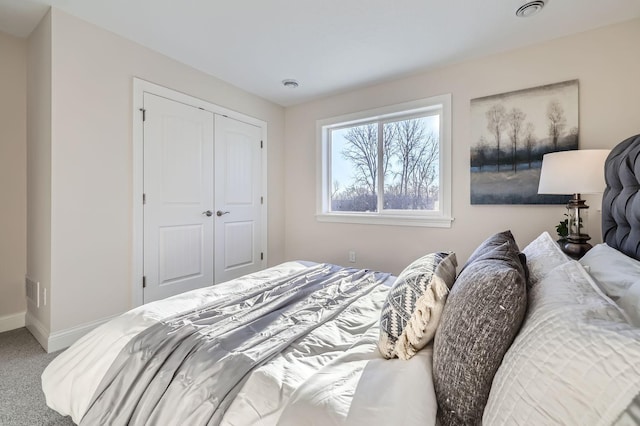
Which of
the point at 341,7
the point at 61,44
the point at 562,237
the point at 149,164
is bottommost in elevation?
the point at 562,237

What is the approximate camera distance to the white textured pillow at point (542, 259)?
1.03 m

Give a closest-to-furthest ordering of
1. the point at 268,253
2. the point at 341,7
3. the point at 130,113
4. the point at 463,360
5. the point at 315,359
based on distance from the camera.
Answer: the point at 463,360, the point at 315,359, the point at 341,7, the point at 130,113, the point at 268,253

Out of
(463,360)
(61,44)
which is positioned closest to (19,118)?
(61,44)

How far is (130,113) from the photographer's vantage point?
2.50 metres

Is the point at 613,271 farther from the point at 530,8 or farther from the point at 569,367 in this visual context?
the point at 530,8

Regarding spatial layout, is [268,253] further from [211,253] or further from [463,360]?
[463,360]

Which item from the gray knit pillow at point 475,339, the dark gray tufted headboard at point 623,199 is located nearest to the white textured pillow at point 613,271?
the dark gray tufted headboard at point 623,199

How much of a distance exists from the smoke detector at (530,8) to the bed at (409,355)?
127cm

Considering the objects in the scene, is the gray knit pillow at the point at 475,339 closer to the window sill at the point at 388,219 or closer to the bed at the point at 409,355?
the bed at the point at 409,355

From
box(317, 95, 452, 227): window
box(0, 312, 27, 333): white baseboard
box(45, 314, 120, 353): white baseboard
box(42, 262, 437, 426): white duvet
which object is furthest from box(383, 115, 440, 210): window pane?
box(0, 312, 27, 333): white baseboard

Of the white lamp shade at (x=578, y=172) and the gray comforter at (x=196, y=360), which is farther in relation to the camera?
the white lamp shade at (x=578, y=172)

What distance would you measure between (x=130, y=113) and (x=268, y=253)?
221cm

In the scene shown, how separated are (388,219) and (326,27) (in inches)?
77.8

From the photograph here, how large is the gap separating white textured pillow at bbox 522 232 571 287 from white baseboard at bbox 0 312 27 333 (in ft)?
12.3
